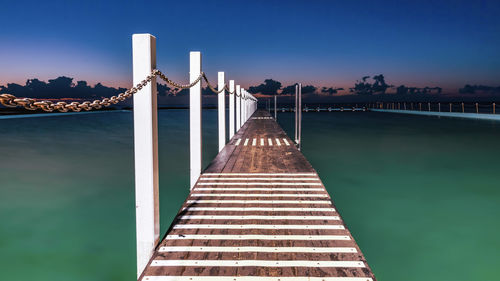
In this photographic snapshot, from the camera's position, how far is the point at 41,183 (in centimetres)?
696

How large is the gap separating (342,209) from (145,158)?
12.0 feet

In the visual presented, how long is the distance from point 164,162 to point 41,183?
325cm

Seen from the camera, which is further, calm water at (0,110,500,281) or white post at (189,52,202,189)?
white post at (189,52,202,189)

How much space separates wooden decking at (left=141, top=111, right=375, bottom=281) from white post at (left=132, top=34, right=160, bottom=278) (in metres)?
0.15

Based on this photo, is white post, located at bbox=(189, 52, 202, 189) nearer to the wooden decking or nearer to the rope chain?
the wooden decking

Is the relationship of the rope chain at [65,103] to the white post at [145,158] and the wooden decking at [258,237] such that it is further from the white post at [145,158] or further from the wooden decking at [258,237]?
the wooden decking at [258,237]

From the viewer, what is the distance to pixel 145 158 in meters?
2.55

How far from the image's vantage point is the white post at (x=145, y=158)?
8.23 feet

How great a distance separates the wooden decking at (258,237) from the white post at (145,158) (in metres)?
0.15

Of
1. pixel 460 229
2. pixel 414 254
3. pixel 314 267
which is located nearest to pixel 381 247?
pixel 414 254

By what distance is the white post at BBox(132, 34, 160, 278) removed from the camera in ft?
8.23

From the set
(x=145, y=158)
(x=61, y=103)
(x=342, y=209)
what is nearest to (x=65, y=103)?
(x=61, y=103)

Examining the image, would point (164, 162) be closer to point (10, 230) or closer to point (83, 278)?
point (10, 230)

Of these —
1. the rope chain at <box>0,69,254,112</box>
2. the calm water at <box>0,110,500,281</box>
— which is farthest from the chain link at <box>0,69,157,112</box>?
the calm water at <box>0,110,500,281</box>
